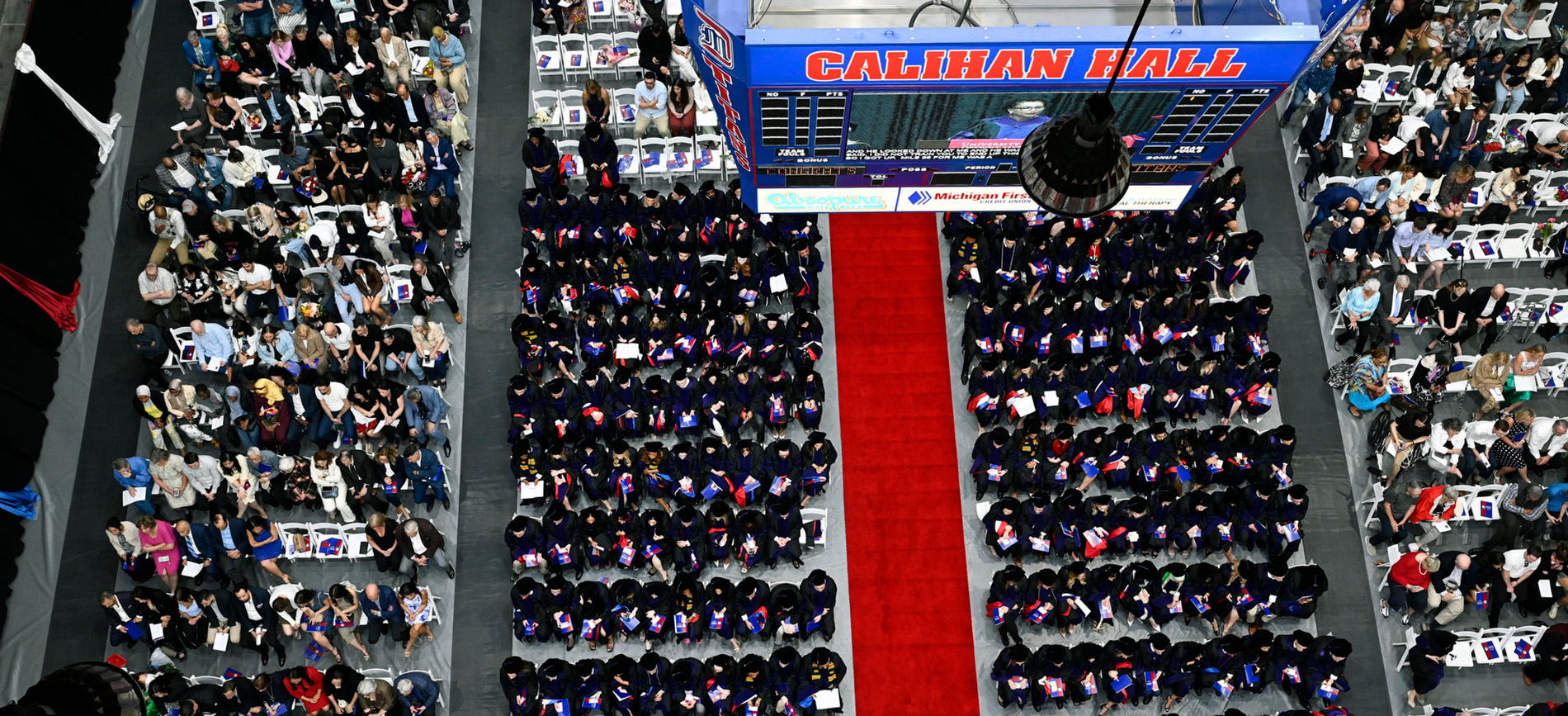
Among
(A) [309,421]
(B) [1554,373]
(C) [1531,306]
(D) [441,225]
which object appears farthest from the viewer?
(D) [441,225]

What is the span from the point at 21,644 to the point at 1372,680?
50.7 ft

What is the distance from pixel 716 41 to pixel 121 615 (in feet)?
→ 30.0

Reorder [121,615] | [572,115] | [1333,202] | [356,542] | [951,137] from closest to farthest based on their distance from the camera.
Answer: [951,137]
[121,615]
[356,542]
[1333,202]
[572,115]

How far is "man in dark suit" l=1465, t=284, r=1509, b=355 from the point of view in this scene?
54.1 feet

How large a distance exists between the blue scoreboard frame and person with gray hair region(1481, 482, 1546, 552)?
5.63 metres

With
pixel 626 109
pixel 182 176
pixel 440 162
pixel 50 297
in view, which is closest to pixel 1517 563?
pixel 626 109

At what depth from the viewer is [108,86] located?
64.4 ft

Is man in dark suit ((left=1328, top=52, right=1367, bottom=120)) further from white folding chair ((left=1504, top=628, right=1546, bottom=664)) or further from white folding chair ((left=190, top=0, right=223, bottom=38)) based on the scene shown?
white folding chair ((left=190, top=0, right=223, bottom=38))

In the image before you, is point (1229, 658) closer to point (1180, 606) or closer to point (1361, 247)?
point (1180, 606)

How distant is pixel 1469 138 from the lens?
1830cm

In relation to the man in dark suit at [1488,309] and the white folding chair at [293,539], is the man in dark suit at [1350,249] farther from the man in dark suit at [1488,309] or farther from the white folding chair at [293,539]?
the white folding chair at [293,539]

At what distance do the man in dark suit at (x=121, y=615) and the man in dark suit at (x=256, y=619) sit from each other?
982mm

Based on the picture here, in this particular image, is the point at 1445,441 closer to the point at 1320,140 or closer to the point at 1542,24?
the point at 1320,140

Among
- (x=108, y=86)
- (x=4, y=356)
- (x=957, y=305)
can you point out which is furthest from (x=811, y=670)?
(x=108, y=86)
